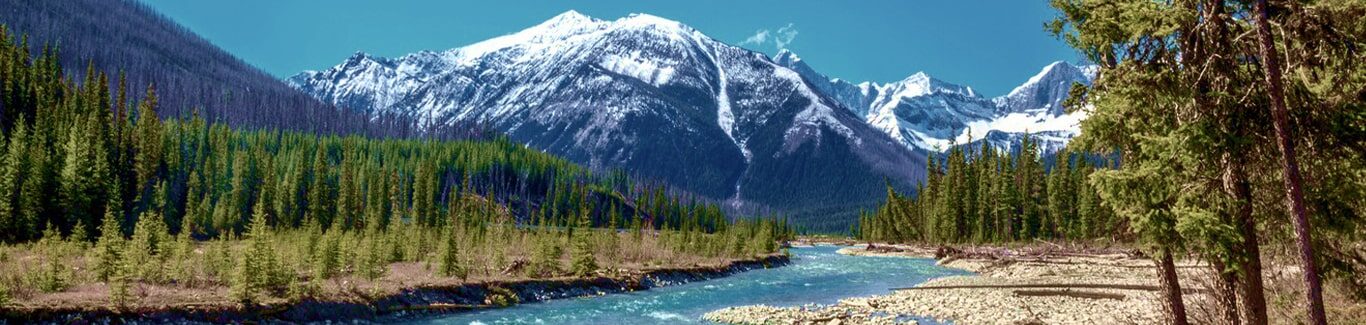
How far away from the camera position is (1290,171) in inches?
423

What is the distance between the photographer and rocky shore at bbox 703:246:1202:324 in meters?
25.5

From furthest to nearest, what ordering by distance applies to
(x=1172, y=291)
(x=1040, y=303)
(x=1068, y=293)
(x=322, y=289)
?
1. (x=1068, y=293)
2. (x=1040, y=303)
3. (x=322, y=289)
4. (x=1172, y=291)

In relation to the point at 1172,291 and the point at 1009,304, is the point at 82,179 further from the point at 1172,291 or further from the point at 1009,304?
the point at 1172,291

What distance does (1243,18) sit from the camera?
12.3 meters

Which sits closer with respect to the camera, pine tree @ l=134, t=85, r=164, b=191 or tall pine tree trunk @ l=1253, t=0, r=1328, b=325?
tall pine tree trunk @ l=1253, t=0, r=1328, b=325

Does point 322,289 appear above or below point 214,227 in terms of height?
below

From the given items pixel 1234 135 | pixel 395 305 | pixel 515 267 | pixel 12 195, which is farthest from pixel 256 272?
pixel 12 195

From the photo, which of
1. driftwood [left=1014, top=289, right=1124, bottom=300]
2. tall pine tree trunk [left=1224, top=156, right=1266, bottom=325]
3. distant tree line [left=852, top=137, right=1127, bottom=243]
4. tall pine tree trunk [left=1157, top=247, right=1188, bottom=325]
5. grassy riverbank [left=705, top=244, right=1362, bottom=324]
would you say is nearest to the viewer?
tall pine tree trunk [left=1224, top=156, right=1266, bottom=325]

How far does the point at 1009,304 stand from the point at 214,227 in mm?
79467

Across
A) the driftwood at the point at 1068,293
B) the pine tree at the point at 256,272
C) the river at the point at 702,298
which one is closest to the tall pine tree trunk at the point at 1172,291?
the river at the point at 702,298

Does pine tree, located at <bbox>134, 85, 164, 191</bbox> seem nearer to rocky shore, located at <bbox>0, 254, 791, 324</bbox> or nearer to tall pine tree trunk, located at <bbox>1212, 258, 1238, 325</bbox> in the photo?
rocky shore, located at <bbox>0, 254, 791, 324</bbox>

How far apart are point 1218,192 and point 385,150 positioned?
179 meters

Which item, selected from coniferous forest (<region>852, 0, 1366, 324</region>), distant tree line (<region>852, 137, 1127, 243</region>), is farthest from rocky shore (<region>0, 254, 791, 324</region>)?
distant tree line (<region>852, 137, 1127, 243</region>)

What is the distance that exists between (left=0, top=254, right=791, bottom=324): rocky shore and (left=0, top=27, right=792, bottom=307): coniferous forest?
0.75m
